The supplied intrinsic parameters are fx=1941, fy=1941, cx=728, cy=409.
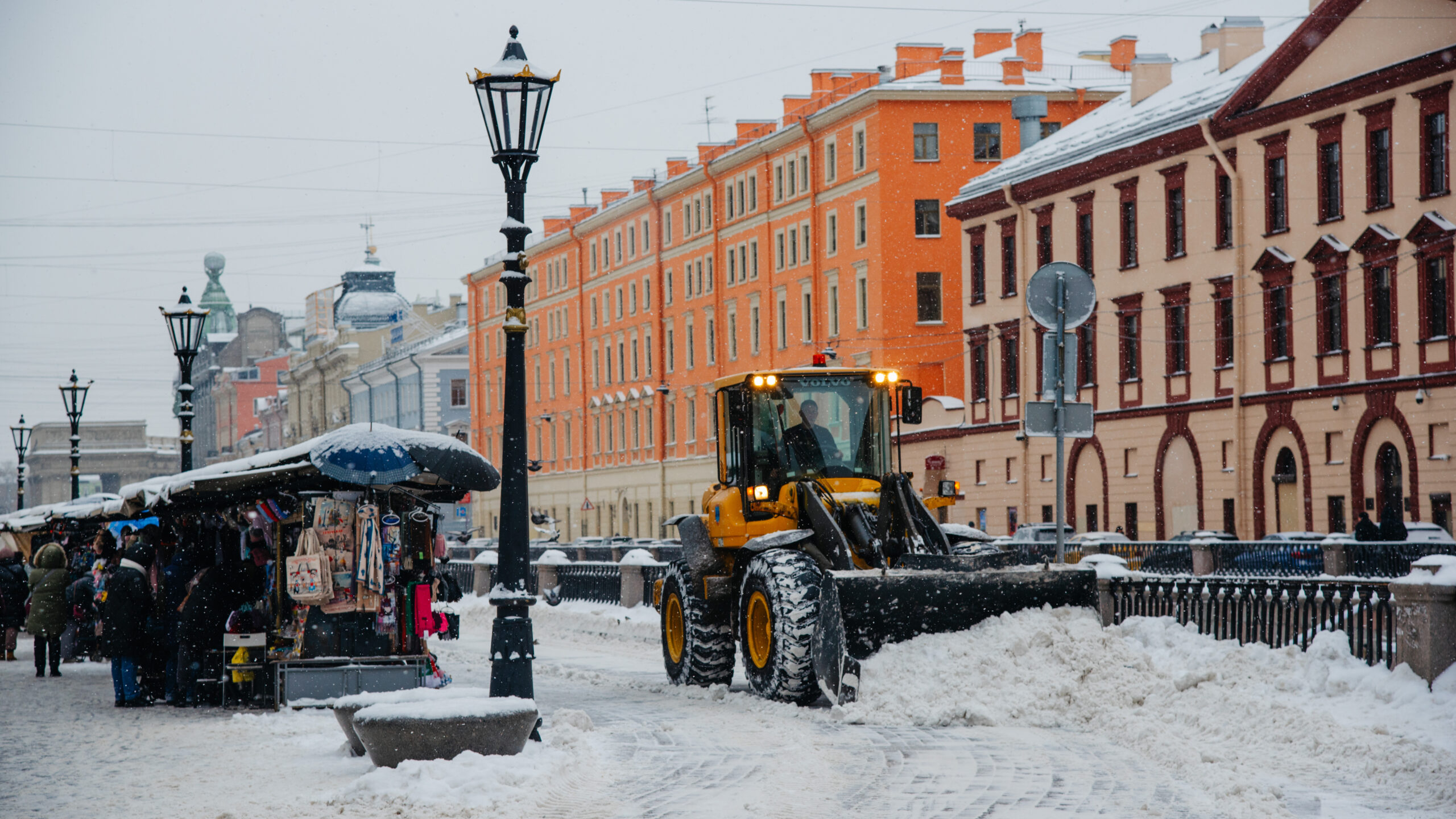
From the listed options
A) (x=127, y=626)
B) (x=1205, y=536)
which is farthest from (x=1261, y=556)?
(x=127, y=626)

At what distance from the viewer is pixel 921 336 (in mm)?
60438

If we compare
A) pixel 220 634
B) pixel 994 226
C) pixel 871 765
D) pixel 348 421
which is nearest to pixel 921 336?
pixel 994 226

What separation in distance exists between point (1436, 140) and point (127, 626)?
29.2 metres

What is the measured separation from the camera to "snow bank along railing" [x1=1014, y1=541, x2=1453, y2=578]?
27656mm

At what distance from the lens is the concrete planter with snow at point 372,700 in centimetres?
1216

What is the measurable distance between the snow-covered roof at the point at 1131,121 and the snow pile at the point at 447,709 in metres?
34.3

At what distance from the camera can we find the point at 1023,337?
52812 mm

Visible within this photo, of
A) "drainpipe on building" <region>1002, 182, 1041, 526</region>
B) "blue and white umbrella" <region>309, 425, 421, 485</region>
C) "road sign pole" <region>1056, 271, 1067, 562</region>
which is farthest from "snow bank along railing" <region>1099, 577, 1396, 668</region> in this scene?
"drainpipe on building" <region>1002, 182, 1041, 526</region>

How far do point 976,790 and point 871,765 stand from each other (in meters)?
1.19

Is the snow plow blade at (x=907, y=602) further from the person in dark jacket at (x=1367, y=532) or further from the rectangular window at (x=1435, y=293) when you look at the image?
the rectangular window at (x=1435, y=293)

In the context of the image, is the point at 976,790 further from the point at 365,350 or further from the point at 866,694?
the point at 365,350

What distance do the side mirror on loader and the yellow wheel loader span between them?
0.02m

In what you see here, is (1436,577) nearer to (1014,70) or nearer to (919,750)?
(919,750)

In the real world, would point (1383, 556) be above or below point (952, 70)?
below
